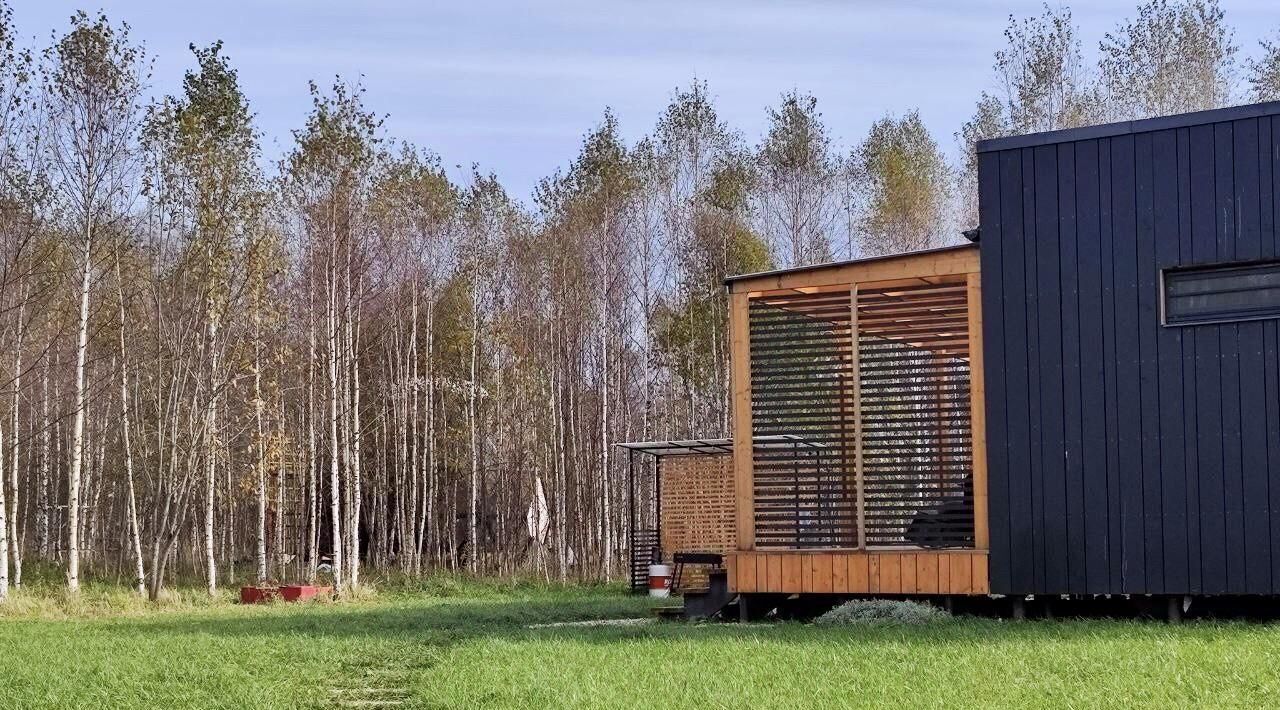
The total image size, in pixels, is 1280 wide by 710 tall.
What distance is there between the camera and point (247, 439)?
2756cm

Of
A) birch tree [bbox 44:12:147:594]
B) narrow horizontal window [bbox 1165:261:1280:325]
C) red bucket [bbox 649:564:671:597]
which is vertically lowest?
red bucket [bbox 649:564:671:597]

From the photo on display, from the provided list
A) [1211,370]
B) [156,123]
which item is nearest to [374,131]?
[156,123]

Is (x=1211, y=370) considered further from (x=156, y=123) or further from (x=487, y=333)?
(x=487, y=333)

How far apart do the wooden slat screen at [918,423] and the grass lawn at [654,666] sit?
120 centimetres

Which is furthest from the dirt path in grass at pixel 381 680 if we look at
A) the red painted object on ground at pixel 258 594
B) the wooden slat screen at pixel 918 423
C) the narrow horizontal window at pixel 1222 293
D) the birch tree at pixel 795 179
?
the birch tree at pixel 795 179

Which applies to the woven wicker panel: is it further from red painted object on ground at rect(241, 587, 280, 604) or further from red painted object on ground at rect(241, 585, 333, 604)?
red painted object on ground at rect(241, 587, 280, 604)

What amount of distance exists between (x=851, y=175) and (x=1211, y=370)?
71.5 feet

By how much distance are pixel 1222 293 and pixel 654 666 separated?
5.65 metres

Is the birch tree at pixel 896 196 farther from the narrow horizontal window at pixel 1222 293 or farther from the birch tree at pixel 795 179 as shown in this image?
the narrow horizontal window at pixel 1222 293

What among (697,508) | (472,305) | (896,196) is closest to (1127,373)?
(697,508)

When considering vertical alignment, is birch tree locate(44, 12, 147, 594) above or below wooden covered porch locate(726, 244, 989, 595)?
above

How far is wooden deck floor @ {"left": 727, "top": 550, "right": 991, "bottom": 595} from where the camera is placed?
1194 cm

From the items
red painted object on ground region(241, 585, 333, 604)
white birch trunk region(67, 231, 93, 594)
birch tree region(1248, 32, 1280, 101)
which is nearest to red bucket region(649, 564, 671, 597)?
red painted object on ground region(241, 585, 333, 604)

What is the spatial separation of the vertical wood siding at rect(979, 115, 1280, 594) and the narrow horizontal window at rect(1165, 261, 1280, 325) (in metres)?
0.11
